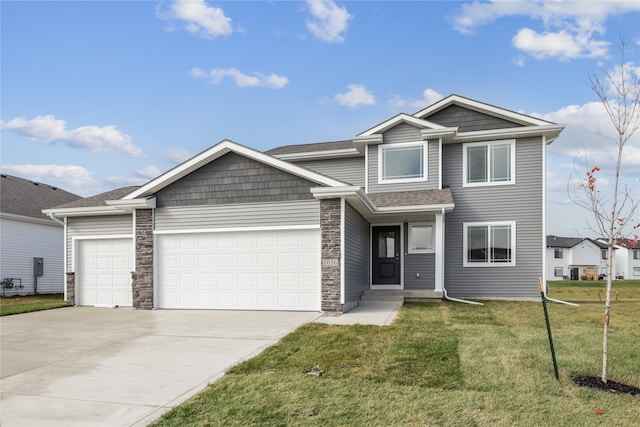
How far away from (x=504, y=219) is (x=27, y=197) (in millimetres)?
21988

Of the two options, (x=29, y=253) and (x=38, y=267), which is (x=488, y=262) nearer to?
(x=38, y=267)

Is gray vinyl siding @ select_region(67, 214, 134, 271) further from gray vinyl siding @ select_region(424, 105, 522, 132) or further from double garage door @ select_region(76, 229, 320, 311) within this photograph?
gray vinyl siding @ select_region(424, 105, 522, 132)

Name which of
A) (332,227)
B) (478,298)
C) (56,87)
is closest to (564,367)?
(332,227)

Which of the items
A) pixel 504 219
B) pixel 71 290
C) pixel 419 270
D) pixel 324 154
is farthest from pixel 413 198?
pixel 71 290

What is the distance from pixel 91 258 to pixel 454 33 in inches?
544

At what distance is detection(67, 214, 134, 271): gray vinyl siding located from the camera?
44.2 feet

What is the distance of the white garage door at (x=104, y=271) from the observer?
13.4 metres

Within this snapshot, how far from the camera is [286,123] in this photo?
64.1 feet

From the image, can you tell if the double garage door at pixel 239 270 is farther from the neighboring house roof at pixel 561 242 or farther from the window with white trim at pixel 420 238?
the neighboring house roof at pixel 561 242

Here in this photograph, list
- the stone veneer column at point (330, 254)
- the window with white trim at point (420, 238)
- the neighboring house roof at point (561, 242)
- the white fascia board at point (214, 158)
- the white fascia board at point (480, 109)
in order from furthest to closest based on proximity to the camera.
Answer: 1. the neighboring house roof at point (561, 242)
2. the window with white trim at point (420, 238)
3. the white fascia board at point (480, 109)
4. the white fascia board at point (214, 158)
5. the stone veneer column at point (330, 254)

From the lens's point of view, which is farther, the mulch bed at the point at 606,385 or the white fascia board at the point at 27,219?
the white fascia board at the point at 27,219

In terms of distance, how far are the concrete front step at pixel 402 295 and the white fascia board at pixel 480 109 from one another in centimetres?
625

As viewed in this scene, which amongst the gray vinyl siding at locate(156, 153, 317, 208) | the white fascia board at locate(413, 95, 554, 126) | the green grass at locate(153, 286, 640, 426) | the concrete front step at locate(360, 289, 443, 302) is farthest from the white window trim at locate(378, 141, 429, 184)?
the green grass at locate(153, 286, 640, 426)

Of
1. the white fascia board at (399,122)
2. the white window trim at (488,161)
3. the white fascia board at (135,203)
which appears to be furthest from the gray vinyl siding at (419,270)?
the white fascia board at (135,203)
